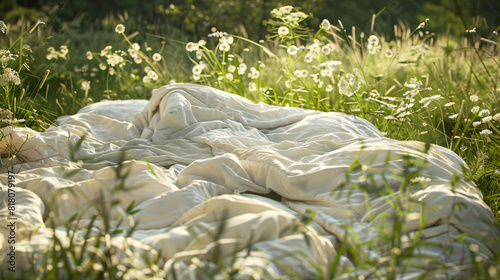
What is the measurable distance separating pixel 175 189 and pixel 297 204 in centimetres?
48

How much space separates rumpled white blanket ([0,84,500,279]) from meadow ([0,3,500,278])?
0.27 m

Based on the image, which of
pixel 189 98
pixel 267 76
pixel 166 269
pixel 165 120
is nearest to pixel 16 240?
pixel 166 269

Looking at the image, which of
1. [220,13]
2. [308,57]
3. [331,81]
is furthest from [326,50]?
[220,13]

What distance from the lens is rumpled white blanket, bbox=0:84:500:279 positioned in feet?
3.95

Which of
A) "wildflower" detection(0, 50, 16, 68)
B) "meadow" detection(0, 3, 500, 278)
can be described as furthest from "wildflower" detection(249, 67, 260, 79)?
"wildflower" detection(0, 50, 16, 68)

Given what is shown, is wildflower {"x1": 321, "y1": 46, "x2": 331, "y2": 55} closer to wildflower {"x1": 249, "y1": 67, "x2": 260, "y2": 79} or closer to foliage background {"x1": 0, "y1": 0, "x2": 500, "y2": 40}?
wildflower {"x1": 249, "y1": 67, "x2": 260, "y2": 79}

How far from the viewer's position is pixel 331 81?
14.6 feet

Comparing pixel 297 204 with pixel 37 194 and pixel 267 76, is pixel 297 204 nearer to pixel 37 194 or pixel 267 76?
pixel 37 194

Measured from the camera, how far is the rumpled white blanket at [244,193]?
3.95 feet

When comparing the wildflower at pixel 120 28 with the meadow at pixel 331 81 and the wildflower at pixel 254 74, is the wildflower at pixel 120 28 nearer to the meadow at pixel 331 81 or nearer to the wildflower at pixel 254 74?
the meadow at pixel 331 81

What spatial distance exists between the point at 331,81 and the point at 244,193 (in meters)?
2.68

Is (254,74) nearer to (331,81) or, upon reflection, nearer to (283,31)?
(283,31)

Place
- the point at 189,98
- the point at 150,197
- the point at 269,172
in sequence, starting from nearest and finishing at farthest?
the point at 150,197
the point at 269,172
the point at 189,98

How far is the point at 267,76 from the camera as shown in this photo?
16.4 feet
